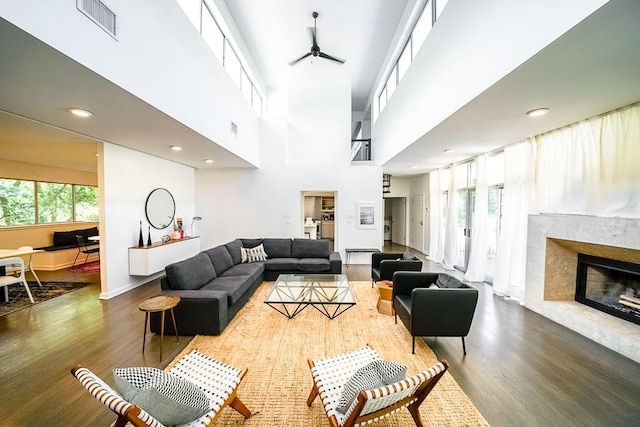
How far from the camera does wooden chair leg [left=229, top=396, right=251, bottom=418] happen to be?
176 centimetres

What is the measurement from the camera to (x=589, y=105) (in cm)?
275

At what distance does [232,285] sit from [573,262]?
497cm

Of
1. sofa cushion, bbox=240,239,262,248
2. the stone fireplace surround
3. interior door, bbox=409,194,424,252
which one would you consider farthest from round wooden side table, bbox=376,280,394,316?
interior door, bbox=409,194,424,252

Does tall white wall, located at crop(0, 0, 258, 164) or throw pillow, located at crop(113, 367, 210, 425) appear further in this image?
tall white wall, located at crop(0, 0, 258, 164)

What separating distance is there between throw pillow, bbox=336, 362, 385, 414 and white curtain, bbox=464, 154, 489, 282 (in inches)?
181

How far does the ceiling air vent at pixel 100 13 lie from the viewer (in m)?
1.93

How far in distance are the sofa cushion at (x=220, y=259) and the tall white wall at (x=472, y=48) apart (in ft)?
13.2

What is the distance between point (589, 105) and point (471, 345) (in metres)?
2.99

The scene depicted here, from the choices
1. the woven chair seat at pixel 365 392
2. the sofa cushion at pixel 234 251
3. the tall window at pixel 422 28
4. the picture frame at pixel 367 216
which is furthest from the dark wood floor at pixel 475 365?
the tall window at pixel 422 28

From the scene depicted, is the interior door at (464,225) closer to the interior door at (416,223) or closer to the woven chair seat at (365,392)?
the interior door at (416,223)

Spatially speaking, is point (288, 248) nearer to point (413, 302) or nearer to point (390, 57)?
point (413, 302)

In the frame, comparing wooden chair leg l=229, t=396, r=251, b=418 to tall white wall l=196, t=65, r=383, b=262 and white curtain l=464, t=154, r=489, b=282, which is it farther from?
tall white wall l=196, t=65, r=383, b=262

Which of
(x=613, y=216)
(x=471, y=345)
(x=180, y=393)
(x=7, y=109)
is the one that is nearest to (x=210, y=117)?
A: (x=7, y=109)

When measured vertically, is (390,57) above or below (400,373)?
above
